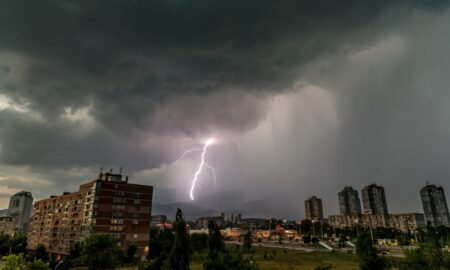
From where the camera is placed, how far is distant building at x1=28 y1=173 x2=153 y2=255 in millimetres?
100312

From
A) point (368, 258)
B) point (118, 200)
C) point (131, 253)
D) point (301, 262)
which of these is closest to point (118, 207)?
point (118, 200)

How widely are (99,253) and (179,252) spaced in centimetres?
3598

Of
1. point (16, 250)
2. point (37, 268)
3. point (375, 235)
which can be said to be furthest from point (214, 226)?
point (375, 235)

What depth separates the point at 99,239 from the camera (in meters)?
63.2

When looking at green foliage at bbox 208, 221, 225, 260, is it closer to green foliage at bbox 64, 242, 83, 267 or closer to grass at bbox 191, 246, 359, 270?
grass at bbox 191, 246, 359, 270

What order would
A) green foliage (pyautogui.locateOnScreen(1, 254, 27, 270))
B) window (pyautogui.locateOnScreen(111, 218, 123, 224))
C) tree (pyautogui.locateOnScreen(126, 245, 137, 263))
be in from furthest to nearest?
window (pyautogui.locateOnScreen(111, 218, 123, 224)) → tree (pyautogui.locateOnScreen(126, 245, 137, 263)) → green foliage (pyautogui.locateOnScreen(1, 254, 27, 270))

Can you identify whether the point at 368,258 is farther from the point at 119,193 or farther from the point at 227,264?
the point at 119,193

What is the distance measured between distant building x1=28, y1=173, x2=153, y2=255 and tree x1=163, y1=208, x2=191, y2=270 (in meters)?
73.8

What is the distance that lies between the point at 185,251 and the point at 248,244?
88334mm

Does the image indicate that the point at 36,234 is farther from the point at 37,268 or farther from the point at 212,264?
the point at 212,264

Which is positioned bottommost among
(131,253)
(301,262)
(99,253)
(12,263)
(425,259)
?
(301,262)

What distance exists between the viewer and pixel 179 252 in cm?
3516

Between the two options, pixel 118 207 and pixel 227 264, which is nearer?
pixel 227 264

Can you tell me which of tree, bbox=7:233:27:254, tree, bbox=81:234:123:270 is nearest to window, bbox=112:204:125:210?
tree, bbox=81:234:123:270
